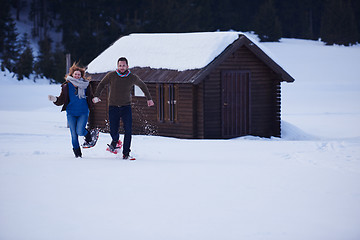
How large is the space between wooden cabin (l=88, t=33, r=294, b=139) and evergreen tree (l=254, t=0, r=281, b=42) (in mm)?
43993

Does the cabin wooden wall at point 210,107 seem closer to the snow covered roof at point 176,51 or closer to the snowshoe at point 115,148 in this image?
the snow covered roof at point 176,51

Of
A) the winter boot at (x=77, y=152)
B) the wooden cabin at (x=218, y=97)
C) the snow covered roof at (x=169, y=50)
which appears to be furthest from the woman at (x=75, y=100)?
the snow covered roof at (x=169, y=50)

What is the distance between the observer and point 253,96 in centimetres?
1909

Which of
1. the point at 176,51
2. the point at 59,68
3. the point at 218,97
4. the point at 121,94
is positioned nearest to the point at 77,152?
the point at 121,94

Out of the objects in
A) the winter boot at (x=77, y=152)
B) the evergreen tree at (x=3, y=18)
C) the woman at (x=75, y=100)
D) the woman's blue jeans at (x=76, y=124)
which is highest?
the evergreen tree at (x=3, y=18)

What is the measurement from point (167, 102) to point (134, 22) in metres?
38.3

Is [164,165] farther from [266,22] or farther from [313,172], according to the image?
[266,22]

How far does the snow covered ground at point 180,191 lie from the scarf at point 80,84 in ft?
3.95

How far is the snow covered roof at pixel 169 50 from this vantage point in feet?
58.7

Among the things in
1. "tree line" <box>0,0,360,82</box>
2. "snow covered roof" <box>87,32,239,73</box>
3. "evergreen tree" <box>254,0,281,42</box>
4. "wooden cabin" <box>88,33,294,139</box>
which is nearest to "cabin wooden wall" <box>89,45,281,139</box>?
"wooden cabin" <box>88,33,294,139</box>

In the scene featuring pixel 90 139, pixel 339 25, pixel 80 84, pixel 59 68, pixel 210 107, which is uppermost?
pixel 339 25

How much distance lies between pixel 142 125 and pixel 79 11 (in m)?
40.5

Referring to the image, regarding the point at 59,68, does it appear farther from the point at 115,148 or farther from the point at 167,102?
the point at 115,148

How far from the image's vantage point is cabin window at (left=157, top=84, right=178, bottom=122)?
1827cm
